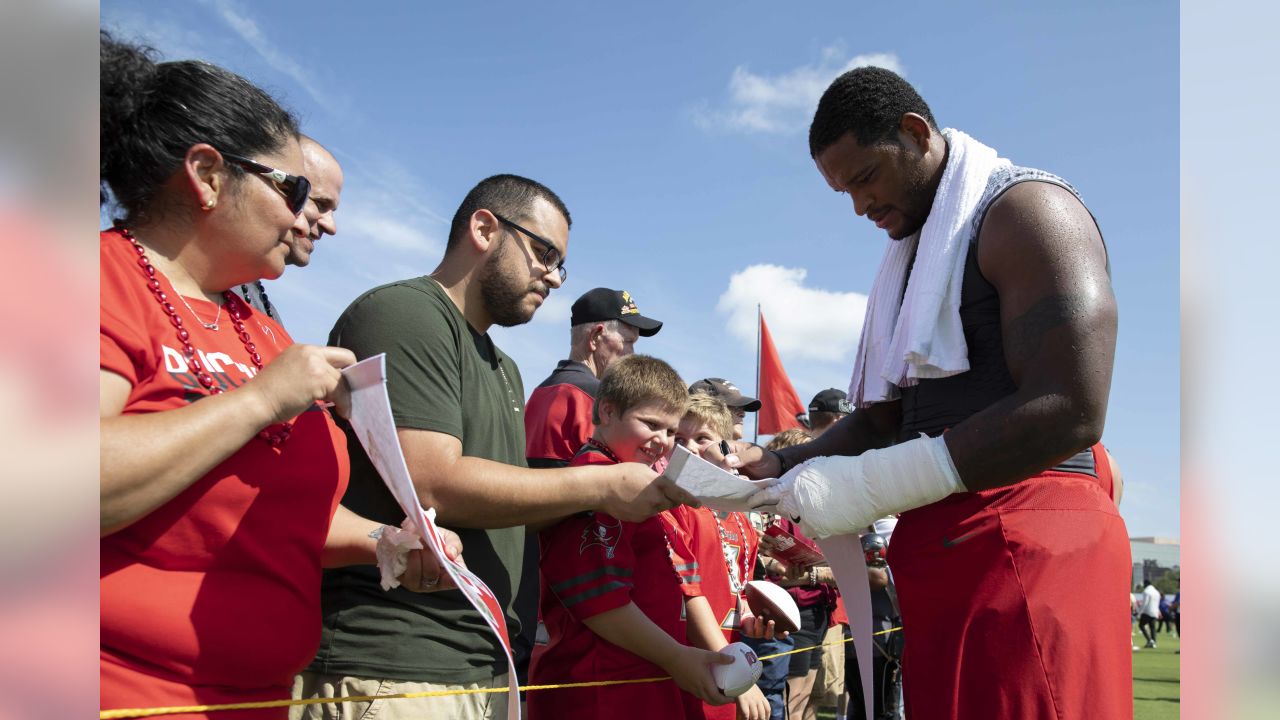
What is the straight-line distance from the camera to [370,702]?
229 cm

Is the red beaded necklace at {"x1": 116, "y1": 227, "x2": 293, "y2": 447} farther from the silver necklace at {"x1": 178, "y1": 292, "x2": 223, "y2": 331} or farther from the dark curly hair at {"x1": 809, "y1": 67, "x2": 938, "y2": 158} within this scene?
the dark curly hair at {"x1": 809, "y1": 67, "x2": 938, "y2": 158}

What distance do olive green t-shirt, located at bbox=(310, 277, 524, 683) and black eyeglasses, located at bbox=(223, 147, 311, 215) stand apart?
0.61 metres

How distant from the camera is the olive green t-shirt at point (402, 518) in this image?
2385 mm

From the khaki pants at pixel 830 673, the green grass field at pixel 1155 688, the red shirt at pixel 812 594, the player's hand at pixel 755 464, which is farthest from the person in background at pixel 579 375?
the green grass field at pixel 1155 688

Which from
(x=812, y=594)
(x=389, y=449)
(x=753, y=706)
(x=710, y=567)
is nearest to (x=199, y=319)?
(x=389, y=449)

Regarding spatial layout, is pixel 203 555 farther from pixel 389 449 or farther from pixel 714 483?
pixel 714 483

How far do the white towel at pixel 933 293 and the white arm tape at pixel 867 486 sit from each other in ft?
0.80

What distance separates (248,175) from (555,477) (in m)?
1.16

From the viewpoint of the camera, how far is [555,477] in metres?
2.60

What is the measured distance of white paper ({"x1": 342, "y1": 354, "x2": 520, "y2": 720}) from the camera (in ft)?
5.79

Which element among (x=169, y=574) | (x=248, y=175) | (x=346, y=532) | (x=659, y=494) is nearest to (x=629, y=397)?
(x=659, y=494)

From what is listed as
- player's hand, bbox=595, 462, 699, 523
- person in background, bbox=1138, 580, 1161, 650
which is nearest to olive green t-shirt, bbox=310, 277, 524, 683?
player's hand, bbox=595, 462, 699, 523

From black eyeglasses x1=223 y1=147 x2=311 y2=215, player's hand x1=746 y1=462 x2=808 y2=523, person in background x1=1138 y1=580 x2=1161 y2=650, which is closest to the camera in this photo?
black eyeglasses x1=223 y1=147 x2=311 y2=215
